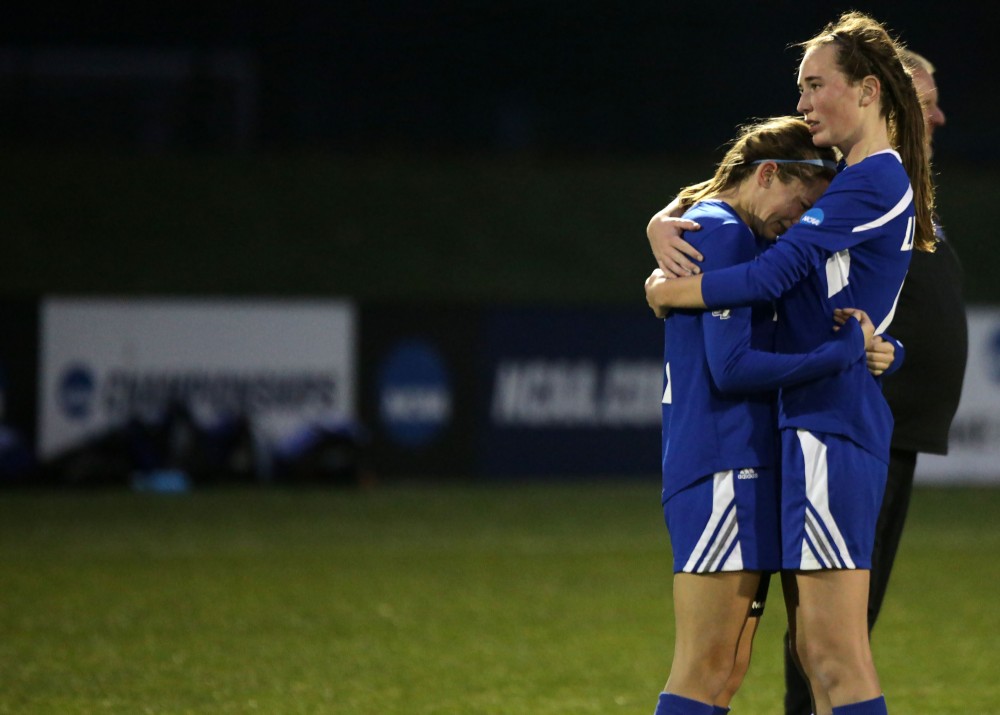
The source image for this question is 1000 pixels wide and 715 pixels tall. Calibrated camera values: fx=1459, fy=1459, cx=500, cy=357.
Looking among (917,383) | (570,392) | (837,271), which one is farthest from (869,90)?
(570,392)

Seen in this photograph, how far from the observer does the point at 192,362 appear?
1415 centimetres

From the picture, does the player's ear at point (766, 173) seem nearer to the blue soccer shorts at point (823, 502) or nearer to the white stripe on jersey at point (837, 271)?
the white stripe on jersey at point (837, 271)

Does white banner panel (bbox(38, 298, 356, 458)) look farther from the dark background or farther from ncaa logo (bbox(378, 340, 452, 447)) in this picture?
the dark background

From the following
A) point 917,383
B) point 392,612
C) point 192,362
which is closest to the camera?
point 917,383

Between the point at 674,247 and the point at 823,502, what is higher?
the point at 674,247

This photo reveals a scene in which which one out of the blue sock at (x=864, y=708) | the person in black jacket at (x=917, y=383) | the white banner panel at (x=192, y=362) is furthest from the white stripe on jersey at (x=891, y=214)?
the white banner panel at (x=192, y=362)

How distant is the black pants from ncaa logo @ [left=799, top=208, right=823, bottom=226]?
3.67 ft

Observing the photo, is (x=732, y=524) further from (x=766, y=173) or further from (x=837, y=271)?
(x=766, y=173)

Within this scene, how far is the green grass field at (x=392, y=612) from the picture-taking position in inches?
203

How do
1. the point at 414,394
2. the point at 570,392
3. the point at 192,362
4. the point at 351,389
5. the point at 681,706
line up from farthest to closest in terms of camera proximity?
1. the point at 570,392
2. the point at 414,394
3. the point at 351,389
4. the point at 192,362
5. the point at 681,706

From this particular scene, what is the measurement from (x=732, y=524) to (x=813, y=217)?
65cm

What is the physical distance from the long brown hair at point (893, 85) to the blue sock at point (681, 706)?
111cm

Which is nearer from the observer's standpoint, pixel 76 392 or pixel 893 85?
pixel 893 85

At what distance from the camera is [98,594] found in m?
7.56
